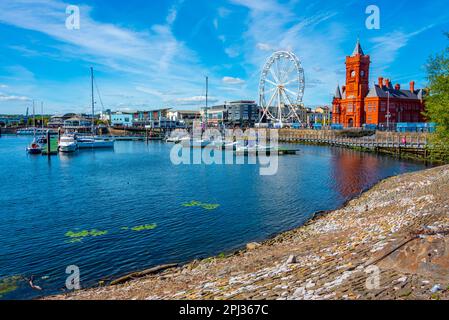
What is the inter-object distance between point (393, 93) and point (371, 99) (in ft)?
26.5

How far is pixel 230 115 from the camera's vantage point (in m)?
192

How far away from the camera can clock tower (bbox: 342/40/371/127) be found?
86.6 metres

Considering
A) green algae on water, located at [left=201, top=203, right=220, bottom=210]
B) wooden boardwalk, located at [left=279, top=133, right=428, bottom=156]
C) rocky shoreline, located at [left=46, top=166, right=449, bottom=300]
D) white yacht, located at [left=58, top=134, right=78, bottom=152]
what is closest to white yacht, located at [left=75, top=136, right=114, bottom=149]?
white yacht, located at [left=58, top=134, right=78, bottom=152]

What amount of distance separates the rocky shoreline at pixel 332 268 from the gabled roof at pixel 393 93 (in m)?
74.2

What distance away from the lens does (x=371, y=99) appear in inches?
3302

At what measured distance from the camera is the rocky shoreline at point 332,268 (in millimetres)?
7691

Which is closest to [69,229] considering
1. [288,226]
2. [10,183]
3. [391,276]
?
[288,226]

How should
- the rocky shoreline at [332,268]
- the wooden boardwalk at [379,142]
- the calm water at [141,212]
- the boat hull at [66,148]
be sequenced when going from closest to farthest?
the rocky shoreline at [332,268], the calm water at [141,212], the wooden boardwalk at [379,142], the boat hull at [66,148]

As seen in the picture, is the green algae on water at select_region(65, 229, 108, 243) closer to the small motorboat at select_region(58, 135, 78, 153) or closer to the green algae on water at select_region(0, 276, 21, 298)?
the green algae on water at select_region(0, 276, 21, 298)

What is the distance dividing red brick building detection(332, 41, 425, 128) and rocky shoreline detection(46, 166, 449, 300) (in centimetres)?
7340

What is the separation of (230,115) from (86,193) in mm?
165380

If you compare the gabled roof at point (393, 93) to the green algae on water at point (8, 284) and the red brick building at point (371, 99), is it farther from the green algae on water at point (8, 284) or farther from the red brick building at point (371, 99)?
the green algae on water at point (8, 284)

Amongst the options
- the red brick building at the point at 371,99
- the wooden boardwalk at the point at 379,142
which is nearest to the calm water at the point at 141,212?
the wooden boardwalk at the point at 379,142
